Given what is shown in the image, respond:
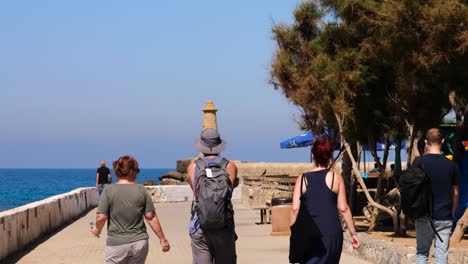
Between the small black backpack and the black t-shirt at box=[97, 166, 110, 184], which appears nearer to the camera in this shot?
the small black backpack

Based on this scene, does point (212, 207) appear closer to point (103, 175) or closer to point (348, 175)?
point (348, 175)

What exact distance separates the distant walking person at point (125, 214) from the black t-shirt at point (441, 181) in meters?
2.83

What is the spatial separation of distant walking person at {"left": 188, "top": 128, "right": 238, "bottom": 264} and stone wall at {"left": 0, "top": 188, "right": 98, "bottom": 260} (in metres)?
7.92

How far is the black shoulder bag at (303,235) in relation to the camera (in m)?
7.90

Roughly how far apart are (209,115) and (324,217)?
1160 inches

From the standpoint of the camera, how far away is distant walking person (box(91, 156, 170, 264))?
328 inches

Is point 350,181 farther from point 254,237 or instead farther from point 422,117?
point 422,117

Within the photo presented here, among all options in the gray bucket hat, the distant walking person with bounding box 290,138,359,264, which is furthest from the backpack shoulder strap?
the distant walking person with bounding box 290,138,359,264

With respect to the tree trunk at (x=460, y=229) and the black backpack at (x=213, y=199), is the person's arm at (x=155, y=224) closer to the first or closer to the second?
the black backpack at (x=213, y=199)

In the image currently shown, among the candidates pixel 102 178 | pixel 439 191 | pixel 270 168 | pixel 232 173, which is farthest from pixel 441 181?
pixel 270 168

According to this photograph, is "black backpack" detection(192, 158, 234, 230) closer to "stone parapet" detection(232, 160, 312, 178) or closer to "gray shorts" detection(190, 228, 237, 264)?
"gray shorts" detection(190, 228, 237, 264)

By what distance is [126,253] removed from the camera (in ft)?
27.2

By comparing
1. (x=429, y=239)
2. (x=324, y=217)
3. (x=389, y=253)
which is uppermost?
(x=324, y=217)

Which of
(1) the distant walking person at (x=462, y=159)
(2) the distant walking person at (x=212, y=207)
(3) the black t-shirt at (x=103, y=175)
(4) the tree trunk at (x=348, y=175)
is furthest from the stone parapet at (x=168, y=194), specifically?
(2) the distant walking person at (x=212, y=207)
